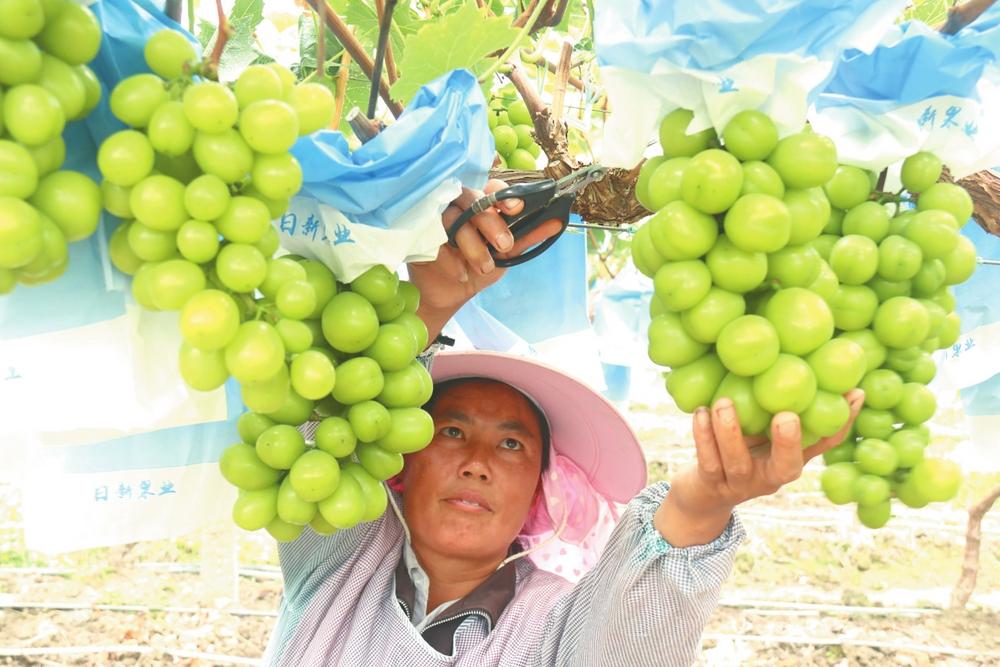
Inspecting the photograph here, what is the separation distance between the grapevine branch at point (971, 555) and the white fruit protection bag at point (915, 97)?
3147mm

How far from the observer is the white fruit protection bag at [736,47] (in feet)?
2.27

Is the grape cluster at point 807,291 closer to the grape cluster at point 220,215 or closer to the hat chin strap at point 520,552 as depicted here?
the grape cluster at point 220,215

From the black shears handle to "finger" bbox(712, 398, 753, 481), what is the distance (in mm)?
322

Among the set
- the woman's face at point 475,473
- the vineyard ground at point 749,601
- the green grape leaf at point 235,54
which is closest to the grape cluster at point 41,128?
the green grape leaf at point 235,54

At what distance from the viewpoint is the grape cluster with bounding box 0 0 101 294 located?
0.53 m

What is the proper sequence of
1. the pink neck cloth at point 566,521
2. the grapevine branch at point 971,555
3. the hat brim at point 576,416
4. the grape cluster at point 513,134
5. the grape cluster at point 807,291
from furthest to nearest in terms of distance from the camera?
the grapevine branch at point 971,555 → the grape cluster at point 513,134 → the pink neck cloth at point 566,521 → the hat brim at point 576,416 → the grape cluster at point 807,291

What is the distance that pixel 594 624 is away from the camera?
1104 millimetres

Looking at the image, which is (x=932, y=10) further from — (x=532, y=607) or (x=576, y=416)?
(x=532, y=607)

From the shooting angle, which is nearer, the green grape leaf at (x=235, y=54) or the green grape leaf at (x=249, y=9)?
the green grape leaf at (x=235, y=54)

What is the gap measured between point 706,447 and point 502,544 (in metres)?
0.72

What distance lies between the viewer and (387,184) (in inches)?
31.2

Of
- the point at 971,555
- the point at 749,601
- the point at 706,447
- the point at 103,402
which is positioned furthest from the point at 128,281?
the point at 971,555

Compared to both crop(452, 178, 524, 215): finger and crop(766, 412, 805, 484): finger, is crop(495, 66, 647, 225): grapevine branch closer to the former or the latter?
crop(452, 178, 524, 215): finger

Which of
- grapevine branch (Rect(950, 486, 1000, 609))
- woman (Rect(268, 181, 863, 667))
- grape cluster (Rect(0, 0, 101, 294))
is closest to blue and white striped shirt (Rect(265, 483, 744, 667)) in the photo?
woman (Rect(268, 181, 863, 667))
